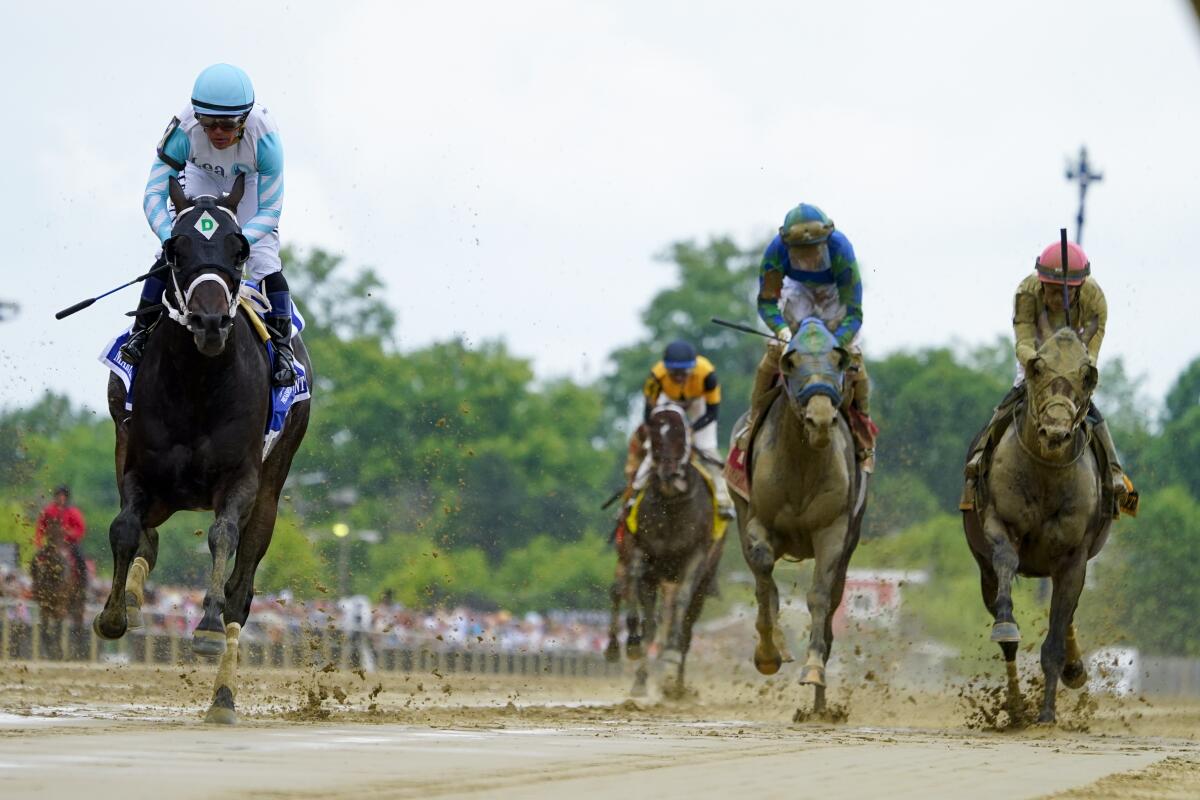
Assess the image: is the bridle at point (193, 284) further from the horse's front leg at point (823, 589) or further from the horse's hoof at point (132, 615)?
the horse's front leg at point (823, 589)

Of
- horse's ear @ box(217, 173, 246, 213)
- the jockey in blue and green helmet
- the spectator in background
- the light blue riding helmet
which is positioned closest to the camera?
horse's ear @ box(217, 173, 246, 213)

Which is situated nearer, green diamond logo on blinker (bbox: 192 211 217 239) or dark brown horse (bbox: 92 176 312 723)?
dark brown horse (bbox: 92 176 312 723)

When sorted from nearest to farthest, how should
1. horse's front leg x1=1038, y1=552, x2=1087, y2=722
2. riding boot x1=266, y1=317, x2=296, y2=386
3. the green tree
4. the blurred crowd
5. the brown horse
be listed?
riding boot x1=266, y1=317, x2=296, y2=386
horse's front leg x1=1038, y1=552, x2=1087, y2=722
the brown horse
the blurred crowd
the green tree

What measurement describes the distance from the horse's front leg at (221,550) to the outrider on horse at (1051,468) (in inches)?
216

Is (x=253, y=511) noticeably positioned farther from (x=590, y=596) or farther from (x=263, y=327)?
(x=590, y=596)

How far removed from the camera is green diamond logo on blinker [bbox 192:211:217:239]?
12633 millimetres

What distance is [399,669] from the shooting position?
3416cm

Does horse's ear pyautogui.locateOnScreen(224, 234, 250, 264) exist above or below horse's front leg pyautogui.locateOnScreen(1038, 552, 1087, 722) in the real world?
above

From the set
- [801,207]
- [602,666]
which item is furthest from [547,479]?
[801,207]

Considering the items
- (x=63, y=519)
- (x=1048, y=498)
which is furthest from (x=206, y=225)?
(x=63, y=519)

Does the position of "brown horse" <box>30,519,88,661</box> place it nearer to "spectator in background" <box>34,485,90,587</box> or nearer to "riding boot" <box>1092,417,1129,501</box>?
"spectator in background" <box>34,485,90,587</box>

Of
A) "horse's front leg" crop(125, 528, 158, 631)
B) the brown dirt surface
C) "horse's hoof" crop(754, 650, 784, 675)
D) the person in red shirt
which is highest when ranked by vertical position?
the person in red shirt

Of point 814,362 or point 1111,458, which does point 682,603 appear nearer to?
point 1111,458

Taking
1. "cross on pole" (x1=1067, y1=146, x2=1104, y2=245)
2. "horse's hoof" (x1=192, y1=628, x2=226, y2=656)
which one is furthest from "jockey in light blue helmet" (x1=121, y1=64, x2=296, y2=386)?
"cross on pole" (x1=1067, y1=146, x2=1104, y2=245)
